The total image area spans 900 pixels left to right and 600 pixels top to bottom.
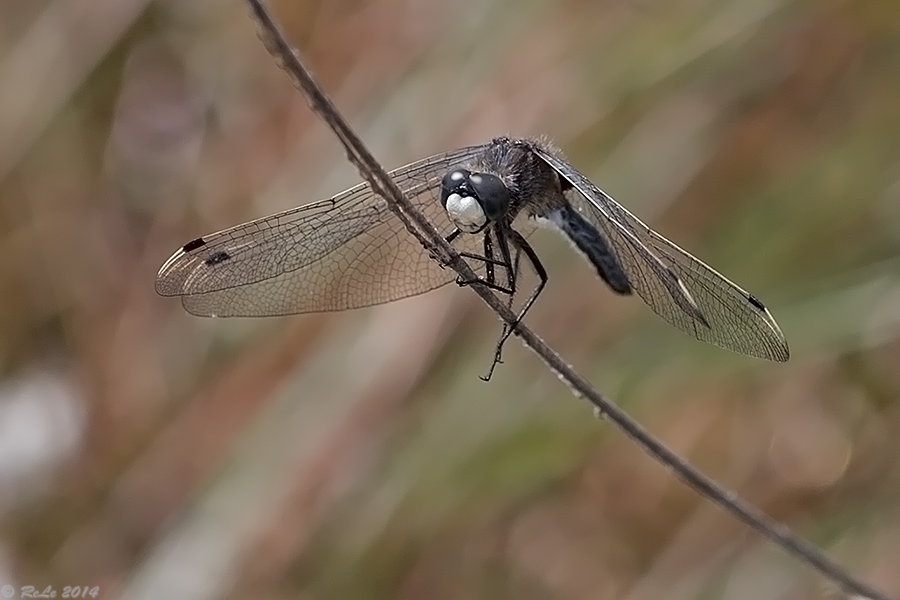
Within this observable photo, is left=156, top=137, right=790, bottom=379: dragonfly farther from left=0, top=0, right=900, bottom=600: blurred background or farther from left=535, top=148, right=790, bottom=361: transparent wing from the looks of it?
left=0, top=0, right=900, bottom=600: blurred background

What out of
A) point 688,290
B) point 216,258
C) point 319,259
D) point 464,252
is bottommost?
point 688,290

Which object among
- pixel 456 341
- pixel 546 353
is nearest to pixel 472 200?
pixel 546 353

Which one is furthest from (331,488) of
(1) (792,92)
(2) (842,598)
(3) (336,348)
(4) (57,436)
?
(1) (792,92)

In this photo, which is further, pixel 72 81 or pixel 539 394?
pixel 72 81

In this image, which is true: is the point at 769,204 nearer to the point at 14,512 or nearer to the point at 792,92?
the point at 792,92

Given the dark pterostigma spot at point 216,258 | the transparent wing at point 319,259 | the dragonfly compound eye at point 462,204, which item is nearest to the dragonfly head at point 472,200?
the dragonfly compound eye at point 462,204

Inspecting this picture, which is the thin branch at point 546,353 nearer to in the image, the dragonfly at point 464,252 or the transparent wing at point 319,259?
the dragonfly at point 464,252

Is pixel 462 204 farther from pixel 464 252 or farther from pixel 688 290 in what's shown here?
pixel 688 290

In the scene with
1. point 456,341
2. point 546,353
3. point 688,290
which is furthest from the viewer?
point 456,341
